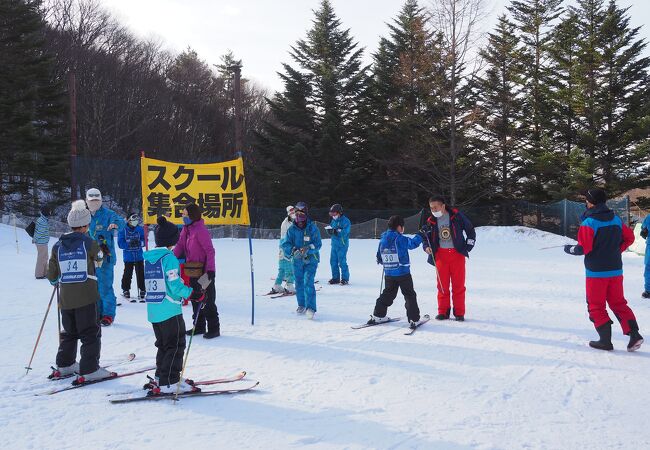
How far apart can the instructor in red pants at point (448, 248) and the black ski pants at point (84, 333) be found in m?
4.89

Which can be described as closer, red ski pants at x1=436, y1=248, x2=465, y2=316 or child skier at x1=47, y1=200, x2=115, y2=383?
child skier at x1=47, y1=200, x2=115, y2=383

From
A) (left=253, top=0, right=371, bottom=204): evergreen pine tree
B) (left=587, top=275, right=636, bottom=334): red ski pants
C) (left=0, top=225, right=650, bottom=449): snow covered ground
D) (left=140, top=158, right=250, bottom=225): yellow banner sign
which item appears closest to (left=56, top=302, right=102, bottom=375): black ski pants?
(left=0, top=225, right=650, bottom=449): snow covered ground

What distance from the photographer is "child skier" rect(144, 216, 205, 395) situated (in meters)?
4.91

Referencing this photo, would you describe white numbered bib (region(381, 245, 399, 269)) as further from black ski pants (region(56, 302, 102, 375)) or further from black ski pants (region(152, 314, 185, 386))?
black ski pants (region(56, 302, 102, 375))

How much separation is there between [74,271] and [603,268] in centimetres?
610

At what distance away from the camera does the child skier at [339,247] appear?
1217 centimetres

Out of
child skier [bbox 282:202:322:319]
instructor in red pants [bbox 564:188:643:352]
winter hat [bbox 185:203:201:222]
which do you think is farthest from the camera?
child skier [bbox 282:202:322:319]

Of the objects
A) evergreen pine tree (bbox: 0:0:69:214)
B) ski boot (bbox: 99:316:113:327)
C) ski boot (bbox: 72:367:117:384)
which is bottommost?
ski boot (bbox: 72:367:117:384)

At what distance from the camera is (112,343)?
6.90 m

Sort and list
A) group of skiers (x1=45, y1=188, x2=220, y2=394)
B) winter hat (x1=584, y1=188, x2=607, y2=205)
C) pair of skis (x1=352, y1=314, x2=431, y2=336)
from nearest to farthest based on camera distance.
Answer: group of skiers (x1=45, y1=188, x2=220, y2=394) → winter hat (x1=584, y1=188, x2=607, y2=205) → pair of skis (x1=352, y1=314, x2=431, y2=336)

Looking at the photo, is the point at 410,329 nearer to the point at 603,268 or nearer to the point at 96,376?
the point at 603,268

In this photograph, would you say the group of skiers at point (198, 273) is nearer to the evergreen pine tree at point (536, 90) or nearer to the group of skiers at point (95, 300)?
the group of skiers at point (95, 300)

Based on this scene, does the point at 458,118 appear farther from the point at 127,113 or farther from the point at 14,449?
the point at 14,449

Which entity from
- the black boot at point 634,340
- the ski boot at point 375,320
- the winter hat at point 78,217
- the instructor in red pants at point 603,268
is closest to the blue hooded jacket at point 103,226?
the winter hat at point 78,217
